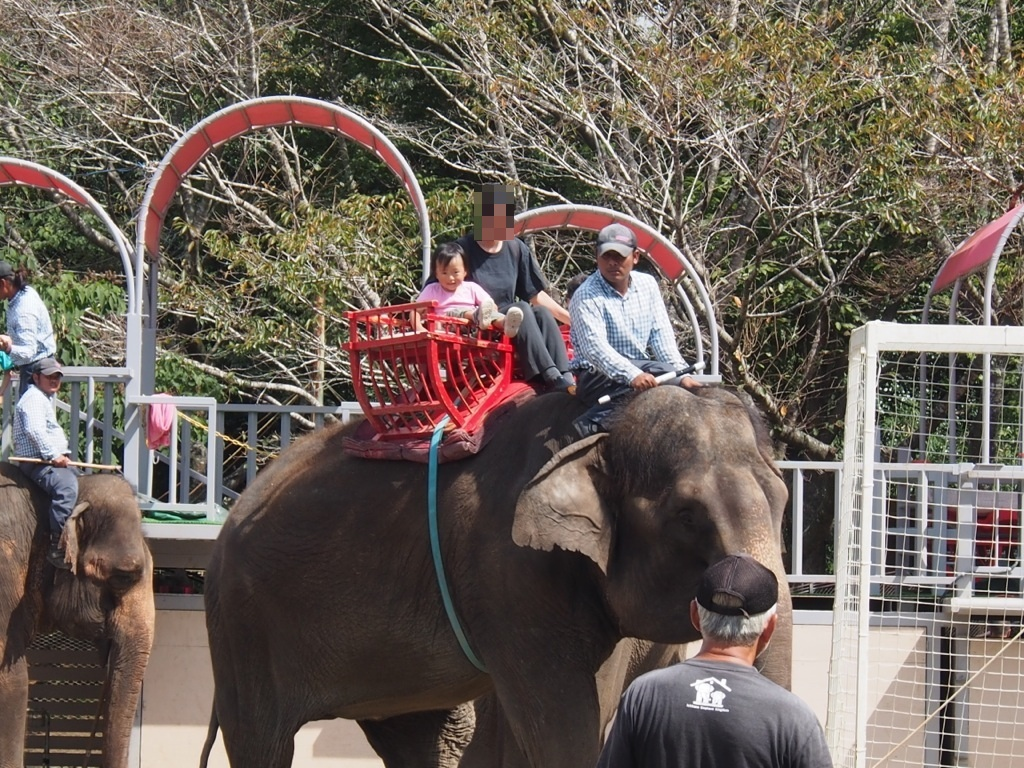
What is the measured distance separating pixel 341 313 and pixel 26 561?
427cm

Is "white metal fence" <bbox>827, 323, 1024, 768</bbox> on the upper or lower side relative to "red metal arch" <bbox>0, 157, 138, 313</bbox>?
lower

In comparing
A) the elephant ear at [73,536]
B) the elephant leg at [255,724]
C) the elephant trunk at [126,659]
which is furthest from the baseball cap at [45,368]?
A: the elephant leg at [255,724]

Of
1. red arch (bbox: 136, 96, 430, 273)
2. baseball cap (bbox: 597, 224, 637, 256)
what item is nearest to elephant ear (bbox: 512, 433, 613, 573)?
baseball cap (bbox: 597, 224, 637, 256)

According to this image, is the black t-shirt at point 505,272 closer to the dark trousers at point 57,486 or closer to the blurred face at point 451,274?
the blurred face at point 451,274

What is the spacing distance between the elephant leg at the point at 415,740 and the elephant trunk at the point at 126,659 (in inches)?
110

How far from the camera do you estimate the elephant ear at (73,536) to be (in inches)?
393

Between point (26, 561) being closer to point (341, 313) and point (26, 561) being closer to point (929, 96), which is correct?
point (341, 313)

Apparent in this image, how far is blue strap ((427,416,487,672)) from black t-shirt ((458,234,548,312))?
85cm

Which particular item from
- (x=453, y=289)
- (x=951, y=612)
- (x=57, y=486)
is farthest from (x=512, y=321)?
(x=951, y=612)

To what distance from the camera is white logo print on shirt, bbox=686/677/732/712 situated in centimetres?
339

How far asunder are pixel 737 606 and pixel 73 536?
24.0 feet

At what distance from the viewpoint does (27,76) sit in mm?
17031

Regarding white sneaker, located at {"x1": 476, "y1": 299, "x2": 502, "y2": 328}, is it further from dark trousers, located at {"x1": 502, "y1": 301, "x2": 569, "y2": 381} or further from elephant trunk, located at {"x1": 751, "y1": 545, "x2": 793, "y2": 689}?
elephant trunk, located at {"x1": 751, "y1": 545, "x2": 793, "y2": 689}

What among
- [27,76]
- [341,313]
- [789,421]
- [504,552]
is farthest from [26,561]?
[27,76]
